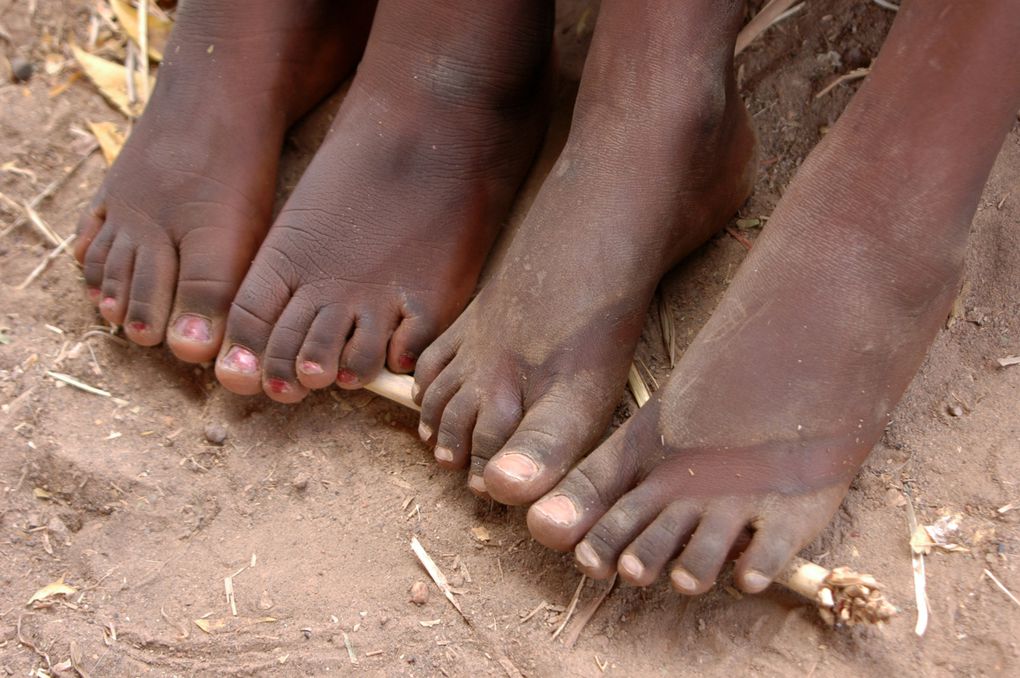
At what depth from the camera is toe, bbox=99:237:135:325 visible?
4.19 feet

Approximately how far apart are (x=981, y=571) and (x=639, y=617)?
33 cm

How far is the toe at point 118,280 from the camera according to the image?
1.28 meters

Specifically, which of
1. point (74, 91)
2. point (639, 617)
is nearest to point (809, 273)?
point (639, 617)

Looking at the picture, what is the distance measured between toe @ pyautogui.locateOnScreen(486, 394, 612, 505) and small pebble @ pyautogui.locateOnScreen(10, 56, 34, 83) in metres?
1.06

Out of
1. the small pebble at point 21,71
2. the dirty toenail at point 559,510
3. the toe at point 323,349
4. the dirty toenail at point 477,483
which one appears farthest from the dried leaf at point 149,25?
the dirty toenail at point 559,510

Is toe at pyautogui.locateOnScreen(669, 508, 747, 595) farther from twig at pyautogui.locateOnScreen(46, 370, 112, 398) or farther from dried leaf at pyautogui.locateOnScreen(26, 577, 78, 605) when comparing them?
twig at pyautogui.locateOnScreen(46, 370, 112, 398)

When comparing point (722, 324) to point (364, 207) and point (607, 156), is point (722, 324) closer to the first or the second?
point (607, 156)

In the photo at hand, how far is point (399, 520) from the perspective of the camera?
3.67ft

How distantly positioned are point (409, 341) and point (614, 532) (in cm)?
37

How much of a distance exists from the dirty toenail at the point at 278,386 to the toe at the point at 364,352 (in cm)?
6

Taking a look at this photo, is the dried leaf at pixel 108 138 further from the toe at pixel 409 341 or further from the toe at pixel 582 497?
the toe at pixel 582 497

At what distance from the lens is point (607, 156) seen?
3.62 feet

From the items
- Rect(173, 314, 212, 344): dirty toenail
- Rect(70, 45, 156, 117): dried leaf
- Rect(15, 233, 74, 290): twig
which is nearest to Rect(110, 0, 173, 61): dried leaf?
Rect(70, 45, 156, 117): dried leaf

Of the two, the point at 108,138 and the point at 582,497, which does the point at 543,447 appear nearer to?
the point at 582,497
